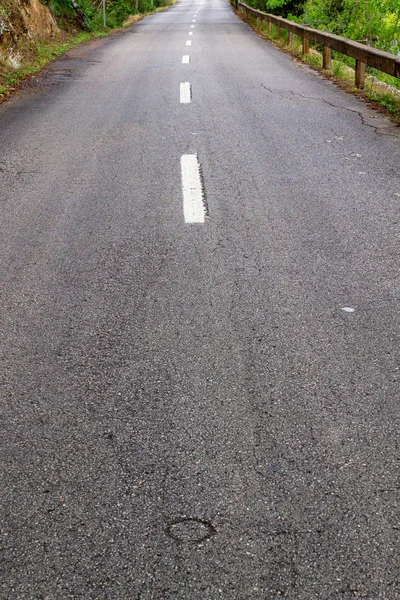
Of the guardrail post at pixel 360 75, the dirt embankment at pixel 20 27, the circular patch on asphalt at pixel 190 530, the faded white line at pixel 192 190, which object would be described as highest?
the dirt embankment at pixel 20 27

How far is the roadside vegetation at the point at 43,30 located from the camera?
48.8ft

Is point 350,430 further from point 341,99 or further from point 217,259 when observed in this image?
point 341,99

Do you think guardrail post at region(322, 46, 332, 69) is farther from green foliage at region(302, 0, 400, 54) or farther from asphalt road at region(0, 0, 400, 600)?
asphalt road at region(0, 0, 400, 600)

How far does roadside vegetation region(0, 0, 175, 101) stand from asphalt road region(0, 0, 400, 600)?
727cm

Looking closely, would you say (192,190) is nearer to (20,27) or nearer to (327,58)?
(327,58)

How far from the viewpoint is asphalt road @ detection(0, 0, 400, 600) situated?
225cm

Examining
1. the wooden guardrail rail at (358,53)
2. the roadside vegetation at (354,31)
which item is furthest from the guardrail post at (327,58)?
the roadside vegetation at (354,31)

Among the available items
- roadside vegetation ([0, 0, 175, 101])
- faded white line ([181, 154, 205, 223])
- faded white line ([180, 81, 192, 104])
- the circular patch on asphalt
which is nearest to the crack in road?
faded white line ([180, 81, 192, 104])

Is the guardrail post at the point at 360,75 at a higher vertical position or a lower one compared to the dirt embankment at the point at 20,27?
lower

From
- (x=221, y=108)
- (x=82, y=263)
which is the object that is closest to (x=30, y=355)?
(x=82, y=263)

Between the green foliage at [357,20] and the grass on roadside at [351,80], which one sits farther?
the green foliage at [357,20]

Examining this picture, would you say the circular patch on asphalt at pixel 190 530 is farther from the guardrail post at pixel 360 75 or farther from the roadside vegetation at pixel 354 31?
the guardrail post at pixel 360 75

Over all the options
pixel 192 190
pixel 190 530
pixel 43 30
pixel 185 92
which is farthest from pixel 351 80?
pixel 190 530

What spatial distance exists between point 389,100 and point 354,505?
9.80 m
